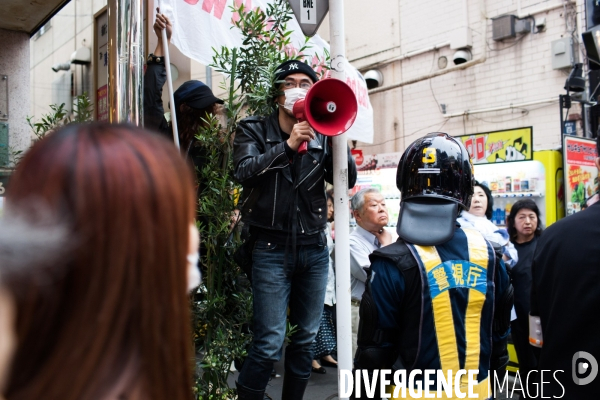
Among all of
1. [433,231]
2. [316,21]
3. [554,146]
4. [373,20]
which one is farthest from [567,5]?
[433,231]

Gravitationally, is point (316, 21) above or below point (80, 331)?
above

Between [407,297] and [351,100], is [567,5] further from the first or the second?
[407,297]

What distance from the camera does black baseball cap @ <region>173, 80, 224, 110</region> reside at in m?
3.21

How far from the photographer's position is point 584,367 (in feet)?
6.97

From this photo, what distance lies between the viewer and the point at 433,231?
88.4 inches

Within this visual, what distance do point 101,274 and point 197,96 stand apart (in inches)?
104

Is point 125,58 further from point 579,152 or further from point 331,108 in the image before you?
point 579,152

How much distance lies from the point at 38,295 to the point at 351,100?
224 cm

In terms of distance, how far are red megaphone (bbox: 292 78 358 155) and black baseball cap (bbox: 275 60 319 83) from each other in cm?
30

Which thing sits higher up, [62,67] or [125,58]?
[62,67]

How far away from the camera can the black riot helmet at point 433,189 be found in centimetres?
225

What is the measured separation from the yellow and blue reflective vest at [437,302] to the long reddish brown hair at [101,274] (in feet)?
4.96

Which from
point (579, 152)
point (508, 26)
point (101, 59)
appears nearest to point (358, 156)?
point (508, 26)

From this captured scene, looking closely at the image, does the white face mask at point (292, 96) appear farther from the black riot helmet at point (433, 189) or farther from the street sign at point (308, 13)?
the black riot helmet at point (433, 189)
